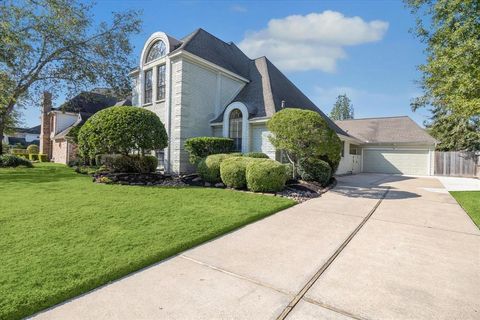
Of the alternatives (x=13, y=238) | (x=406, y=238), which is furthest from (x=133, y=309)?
(x=406, y=238)

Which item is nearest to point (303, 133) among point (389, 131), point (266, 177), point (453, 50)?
point (266, 177)

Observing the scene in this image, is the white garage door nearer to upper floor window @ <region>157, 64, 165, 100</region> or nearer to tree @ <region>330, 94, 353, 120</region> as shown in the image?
upper floor window @ <region>157, 64, 165, 100</region>

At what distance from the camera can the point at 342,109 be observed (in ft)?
174

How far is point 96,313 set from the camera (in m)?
2.22

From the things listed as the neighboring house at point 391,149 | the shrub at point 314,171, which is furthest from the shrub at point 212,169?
the neighboring house at point 391,149

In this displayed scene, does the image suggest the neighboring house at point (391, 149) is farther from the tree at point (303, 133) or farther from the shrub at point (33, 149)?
the shrub at point (33, 149)

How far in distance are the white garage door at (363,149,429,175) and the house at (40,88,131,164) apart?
2343 cm

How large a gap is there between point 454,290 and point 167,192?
23.1ft

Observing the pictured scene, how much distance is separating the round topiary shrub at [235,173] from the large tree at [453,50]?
7.21 m

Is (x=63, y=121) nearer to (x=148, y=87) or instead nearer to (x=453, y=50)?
(x=148, y=87)

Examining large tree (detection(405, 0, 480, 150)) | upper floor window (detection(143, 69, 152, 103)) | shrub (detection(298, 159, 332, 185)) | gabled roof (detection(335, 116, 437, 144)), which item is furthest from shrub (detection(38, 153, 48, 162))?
large tree (detection(405, 0, 480, 150))

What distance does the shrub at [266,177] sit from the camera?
813 centimetres

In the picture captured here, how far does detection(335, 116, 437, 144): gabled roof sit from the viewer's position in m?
20.0

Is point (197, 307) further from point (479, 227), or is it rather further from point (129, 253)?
point (479, 227)
